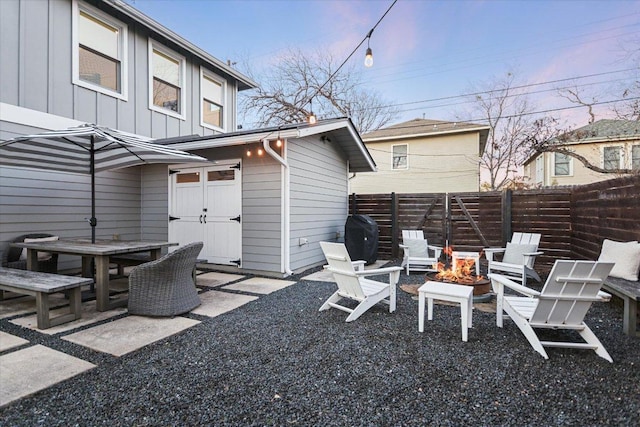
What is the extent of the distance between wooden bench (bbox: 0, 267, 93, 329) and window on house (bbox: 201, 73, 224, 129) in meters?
5.87

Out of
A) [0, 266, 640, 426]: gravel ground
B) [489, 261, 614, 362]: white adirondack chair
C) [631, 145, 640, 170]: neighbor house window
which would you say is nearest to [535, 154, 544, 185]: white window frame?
[631, 145, 640, 170]: neighbor house window

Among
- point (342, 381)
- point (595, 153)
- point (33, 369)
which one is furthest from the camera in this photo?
point (595, 153)

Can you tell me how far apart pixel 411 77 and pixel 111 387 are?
16340mm

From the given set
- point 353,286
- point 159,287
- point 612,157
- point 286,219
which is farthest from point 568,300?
point 612,157

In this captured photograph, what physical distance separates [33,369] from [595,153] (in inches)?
681

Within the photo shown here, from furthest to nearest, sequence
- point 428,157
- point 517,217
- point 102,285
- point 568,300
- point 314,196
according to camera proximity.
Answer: point 428,157 < point 517,217 < point 314,196 < point 102,285 < point 568,300

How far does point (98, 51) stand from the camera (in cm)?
637

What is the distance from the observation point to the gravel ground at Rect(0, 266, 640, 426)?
75.7 inches

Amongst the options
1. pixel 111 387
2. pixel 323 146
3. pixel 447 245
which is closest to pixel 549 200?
pixel 447 245

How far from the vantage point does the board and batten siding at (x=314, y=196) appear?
611cm

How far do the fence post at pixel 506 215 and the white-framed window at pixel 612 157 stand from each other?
850 cm

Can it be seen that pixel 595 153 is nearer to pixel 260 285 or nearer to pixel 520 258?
pixel 520 258

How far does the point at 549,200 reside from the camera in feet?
21.8

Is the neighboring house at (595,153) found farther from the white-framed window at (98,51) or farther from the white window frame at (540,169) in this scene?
the white-framed window at (98,51)
